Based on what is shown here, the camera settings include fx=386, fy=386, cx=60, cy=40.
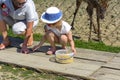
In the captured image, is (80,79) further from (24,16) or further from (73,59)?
(24,16)

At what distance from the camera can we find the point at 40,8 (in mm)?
8570

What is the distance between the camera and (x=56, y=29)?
490cm

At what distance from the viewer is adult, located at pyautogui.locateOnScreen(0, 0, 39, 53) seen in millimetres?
5121

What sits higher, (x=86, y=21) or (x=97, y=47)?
(x=86, y=21)

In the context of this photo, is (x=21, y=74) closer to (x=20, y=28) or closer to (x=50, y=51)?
(x=50, y=51)

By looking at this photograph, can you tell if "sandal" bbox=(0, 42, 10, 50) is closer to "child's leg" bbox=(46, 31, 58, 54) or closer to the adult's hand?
the adult's hand

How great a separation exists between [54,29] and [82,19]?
298 centimetres

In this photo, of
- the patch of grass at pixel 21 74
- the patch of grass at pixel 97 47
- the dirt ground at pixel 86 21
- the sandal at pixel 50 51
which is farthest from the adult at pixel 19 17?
the dirt ground at pixel 86 21

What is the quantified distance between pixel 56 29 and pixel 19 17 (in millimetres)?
642

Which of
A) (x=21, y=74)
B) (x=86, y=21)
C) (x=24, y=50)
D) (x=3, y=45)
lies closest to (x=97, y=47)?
(x=24, y=50)

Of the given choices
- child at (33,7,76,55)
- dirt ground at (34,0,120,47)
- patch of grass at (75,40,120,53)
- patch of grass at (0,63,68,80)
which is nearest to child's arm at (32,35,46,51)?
child at (33,7,76,55)

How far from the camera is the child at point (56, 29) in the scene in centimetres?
473

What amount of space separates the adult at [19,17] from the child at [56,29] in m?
0.32

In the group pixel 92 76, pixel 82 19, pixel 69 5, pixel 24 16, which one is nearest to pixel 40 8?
pixel 69 5
